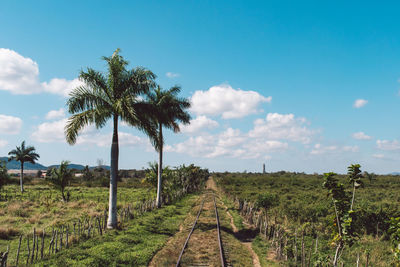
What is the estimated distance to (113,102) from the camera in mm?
16422

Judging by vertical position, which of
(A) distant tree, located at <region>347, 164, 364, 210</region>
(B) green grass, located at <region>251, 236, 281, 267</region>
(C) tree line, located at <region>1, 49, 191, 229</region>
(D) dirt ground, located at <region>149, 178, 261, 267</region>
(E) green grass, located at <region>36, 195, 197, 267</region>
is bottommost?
(B) green grass, located at <region>251, 236, 281, 267</region>

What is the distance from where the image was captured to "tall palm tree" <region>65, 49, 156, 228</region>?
15453 mm

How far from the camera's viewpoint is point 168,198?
97.6ft

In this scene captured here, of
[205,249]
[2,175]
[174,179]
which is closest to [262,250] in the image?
[205,249]

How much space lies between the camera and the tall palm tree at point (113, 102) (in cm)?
1545

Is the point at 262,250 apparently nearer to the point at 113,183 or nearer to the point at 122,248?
the point at 122,248

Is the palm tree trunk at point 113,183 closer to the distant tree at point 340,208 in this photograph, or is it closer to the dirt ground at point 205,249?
the dirt ground at point 205,249

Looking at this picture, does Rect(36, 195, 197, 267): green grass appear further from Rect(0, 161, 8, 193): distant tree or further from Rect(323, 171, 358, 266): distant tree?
Rect(0, 161, 8, 193): distant tree

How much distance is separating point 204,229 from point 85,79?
11.2m

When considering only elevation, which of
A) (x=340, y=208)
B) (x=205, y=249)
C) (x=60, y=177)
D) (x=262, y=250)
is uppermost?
(x=340, y=208)

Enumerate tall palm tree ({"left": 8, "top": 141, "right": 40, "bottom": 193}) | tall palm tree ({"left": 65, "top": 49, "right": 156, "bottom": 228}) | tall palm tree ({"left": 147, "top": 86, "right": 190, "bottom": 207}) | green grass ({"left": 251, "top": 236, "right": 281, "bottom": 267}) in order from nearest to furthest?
green grass ({"left": 251, "top": 236, "right": 281, "bottom": 267}), tall palm tree ({"left": 65, "top": 49, "right": 156, "bottom": 228}), tall palm tree ({"left": 147, "top": 86, "right": 190, "bottom": 207}), tall palm tree ({"left": 8, "top": 141, "right": 40, "bottom": 193})

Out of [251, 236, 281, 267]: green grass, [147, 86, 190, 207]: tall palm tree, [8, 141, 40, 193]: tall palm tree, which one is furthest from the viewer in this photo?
[8, 141, 40, 193]: tall palm tree

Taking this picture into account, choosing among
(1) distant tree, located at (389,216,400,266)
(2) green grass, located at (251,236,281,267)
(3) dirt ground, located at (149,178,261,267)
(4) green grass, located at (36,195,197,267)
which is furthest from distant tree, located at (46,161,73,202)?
(1) distant tree, located at (389,216,400,266)

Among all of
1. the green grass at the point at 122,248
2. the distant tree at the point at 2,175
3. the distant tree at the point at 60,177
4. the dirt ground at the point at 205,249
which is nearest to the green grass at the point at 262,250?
the dirt ground at the point at 205,249
